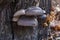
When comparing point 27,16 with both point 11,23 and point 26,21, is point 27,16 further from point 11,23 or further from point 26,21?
point 11,23

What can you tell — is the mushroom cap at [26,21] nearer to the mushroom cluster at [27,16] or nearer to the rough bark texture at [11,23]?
the mushroom cluster at [27,16]

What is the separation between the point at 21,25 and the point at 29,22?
9 centimetres

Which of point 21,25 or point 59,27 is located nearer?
point 21,25

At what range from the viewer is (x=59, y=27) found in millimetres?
3143

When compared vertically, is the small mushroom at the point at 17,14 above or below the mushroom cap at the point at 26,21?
above

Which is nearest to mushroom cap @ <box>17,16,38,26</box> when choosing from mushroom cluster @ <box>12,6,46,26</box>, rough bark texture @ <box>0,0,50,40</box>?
mushroom cluster @ <box>12,6,46,26</box>

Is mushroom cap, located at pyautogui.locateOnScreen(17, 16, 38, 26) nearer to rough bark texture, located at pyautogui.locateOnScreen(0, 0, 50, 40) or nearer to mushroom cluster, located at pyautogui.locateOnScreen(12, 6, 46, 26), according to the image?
mushroom cluster, located at pyautogui.locateOnScreen(12, 6, 46, 26)

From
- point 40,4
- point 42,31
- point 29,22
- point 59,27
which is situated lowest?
point 59,27

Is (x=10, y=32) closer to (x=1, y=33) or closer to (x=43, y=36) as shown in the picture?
(x=1, y=33)

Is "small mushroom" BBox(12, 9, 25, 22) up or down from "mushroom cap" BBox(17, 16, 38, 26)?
up

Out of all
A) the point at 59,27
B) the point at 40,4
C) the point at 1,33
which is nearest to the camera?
the point at 1,33

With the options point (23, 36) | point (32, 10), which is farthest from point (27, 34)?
point (32, 10)

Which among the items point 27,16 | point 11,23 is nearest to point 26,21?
point 27,16

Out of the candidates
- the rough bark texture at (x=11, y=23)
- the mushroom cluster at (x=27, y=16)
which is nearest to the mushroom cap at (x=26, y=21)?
the mushroom cluster at (x=27, y=16)
